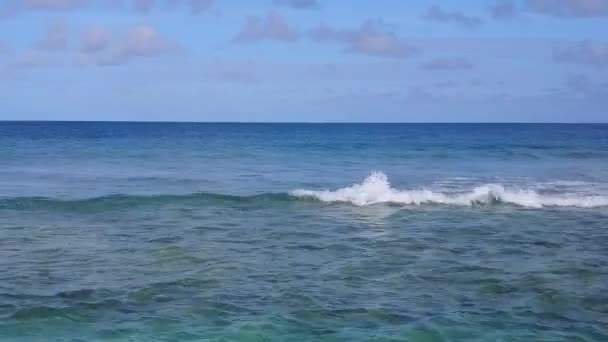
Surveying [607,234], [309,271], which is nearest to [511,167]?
[607,234]

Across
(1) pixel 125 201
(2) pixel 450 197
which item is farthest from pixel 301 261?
(2) pixel 450 197

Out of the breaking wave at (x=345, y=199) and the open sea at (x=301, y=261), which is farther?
the breaking wave at (x=345, y=199)

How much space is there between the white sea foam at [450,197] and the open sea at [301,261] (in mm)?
86

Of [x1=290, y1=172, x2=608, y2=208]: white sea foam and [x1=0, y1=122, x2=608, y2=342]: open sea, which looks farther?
[x1=290, y1=172, x2=608, y2=208]: white sea foam

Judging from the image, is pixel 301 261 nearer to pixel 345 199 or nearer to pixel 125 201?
pixel 345 199

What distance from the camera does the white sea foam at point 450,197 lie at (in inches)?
997

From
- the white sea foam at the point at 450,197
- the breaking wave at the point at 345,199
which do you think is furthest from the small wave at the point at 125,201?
the white sea foam at the point at 450,197

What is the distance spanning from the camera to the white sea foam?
25.3 metres

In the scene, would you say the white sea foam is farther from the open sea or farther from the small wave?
the small wave

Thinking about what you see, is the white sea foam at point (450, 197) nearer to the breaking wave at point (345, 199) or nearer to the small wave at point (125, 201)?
the breaking wave at point (345, 199)

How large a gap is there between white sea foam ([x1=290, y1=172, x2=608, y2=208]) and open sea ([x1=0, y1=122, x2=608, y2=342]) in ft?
0.28

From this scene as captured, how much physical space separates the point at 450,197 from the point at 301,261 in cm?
1235

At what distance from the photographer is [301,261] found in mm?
15688

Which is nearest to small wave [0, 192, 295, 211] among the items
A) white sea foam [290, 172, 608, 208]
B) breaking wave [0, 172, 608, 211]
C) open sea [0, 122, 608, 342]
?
breaking wave [0, 172, 608, 211]
